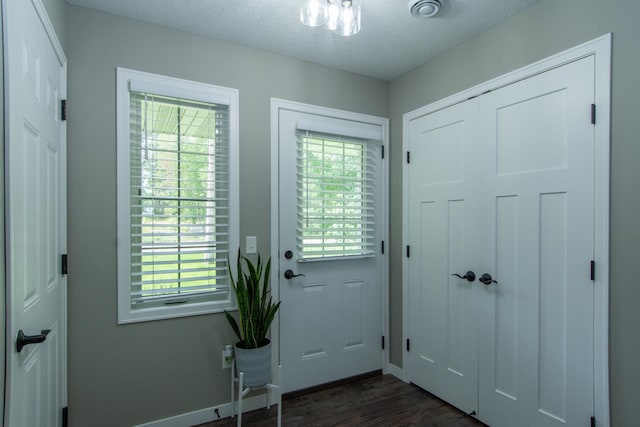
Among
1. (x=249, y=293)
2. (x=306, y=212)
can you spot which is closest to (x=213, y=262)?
(x=249, y=293)

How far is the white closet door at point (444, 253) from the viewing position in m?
2.34

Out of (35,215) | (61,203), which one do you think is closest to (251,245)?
(61,203)

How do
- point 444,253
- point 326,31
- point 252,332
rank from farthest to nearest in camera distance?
point 444,253, point 326,31, point 252,332

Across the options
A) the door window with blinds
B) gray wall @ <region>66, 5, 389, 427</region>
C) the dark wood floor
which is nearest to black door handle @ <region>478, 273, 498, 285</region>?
the dark wood floor

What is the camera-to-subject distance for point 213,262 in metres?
2.33

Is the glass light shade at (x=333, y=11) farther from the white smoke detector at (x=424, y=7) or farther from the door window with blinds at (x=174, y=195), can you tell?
the door window with blinds at (x=174, y=195)

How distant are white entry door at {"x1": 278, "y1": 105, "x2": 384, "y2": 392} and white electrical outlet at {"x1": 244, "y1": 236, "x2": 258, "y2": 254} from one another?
0.67 feet

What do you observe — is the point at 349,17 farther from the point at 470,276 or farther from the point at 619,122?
the point at 470,276

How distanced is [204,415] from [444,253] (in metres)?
1.98

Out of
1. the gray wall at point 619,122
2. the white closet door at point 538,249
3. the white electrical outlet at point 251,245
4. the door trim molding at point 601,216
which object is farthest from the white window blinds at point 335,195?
the door trim molding at point 601,216

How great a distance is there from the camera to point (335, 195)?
9.11ft

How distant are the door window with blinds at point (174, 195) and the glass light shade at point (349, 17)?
3.34ft

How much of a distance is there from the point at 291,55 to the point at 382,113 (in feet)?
3.05

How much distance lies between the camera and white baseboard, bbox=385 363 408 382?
288 cm
